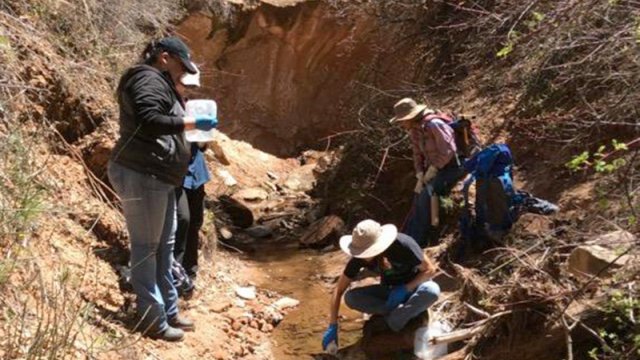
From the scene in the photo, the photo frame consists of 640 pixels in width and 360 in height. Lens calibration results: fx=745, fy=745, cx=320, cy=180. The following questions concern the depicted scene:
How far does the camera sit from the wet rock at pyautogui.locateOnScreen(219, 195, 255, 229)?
9469mm

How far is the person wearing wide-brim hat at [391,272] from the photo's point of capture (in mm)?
4852

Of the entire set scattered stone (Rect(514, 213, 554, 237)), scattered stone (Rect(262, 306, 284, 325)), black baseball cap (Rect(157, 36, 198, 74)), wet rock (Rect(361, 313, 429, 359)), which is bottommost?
scattered stone (Rect(262, 306, 284, 325))

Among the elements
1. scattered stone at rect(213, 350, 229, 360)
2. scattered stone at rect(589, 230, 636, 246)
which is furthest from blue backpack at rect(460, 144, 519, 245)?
scattered stone at rect(213, 350, 229, 360)

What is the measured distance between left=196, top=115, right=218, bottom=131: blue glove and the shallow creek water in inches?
74.6

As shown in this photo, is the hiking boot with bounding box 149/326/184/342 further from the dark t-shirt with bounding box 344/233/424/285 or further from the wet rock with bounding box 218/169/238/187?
A: the wet rock with bounding box 218/169/238/187

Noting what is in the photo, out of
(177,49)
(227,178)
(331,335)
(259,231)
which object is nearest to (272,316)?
(331,335)

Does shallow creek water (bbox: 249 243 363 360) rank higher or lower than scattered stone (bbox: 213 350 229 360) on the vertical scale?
lower

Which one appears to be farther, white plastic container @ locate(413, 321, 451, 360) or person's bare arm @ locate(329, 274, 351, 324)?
person's bare arm @ locate(329, 274, 351, 324)

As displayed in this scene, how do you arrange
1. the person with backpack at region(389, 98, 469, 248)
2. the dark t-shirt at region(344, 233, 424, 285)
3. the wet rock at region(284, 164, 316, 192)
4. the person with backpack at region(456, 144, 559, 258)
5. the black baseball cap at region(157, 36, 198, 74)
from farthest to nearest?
1. the wet rock at region(284, 164, 316, 192)
2. the person with backpack at region(389, 98, 469, 248)
3. the person with backpack at region(456, 144, 559, 258)
4. the dark t-shirt at region(344, 233, 424, 285)
5. the black baseball cap at region(157, 36, 198, 74)

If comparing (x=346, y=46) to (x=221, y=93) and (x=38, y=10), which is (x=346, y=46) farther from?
(x=38, y=10)

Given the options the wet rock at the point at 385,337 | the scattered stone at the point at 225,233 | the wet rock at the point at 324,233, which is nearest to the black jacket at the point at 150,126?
the wet rock at the point at 385,337

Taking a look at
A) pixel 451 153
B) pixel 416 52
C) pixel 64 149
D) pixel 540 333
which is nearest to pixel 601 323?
pixel 540 333

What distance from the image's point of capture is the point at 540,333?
4.25 metres

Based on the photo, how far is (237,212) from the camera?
31.2 ft
